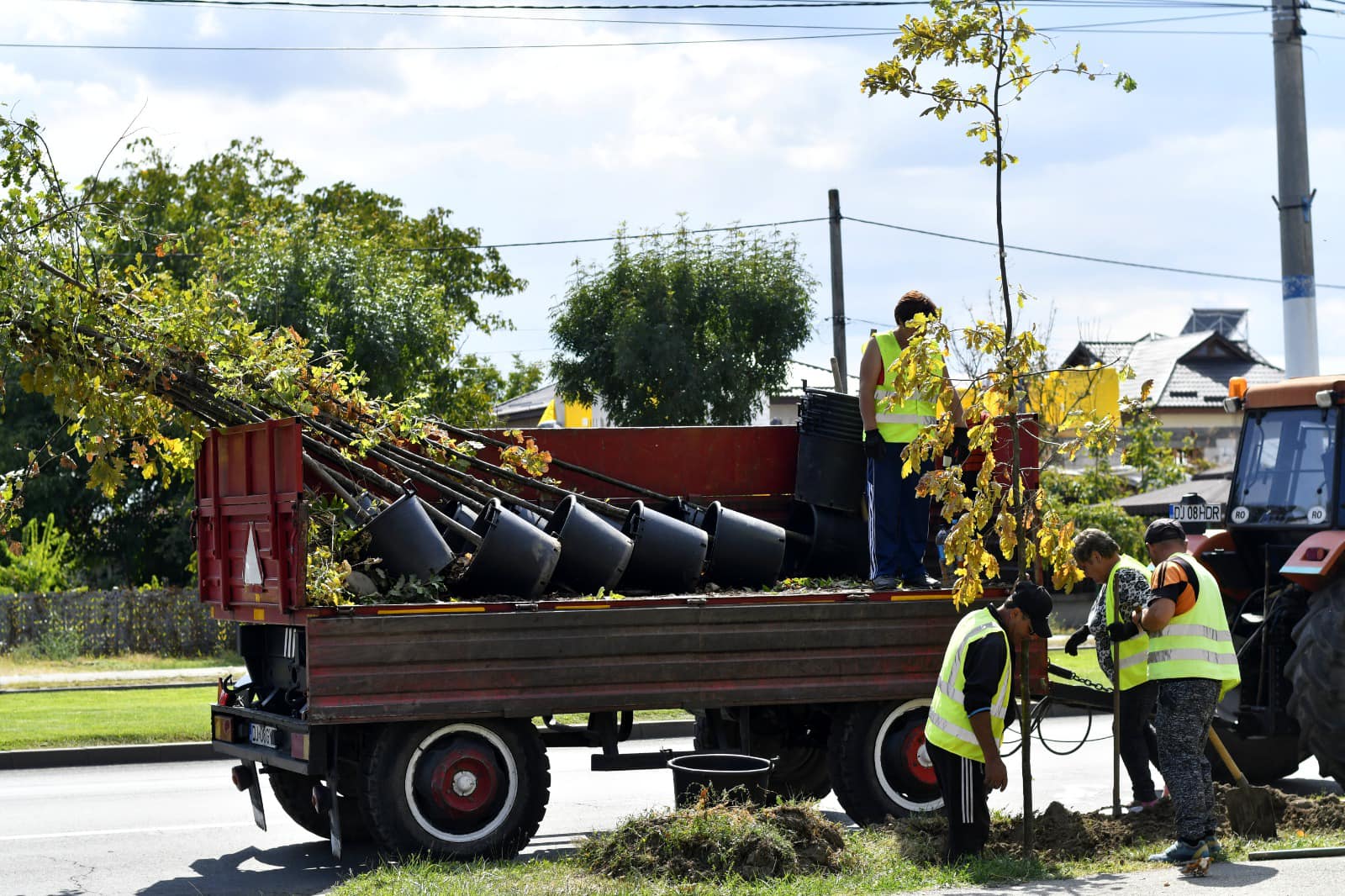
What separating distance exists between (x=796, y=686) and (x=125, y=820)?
4363 mm

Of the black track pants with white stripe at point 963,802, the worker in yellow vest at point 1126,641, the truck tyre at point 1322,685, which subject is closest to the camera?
the black track pants with white stripe at point 963,802

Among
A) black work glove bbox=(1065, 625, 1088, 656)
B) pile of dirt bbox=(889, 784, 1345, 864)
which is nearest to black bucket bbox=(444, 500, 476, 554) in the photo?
pile of dirt bbox=(889, 784, 1345, 864)

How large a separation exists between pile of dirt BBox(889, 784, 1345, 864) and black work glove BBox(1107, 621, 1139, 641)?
886 millimetres

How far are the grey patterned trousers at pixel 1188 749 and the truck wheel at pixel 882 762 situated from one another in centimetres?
151

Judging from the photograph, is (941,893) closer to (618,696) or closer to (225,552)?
(618,696)

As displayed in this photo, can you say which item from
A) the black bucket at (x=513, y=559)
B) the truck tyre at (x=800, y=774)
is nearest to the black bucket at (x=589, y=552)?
the black bucket at (x=513, y=559)

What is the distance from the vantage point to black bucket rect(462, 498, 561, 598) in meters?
8.05

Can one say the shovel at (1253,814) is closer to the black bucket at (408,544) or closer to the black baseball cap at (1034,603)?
the black baseball cap at (1034,603)

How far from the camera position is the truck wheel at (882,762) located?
8.36 m

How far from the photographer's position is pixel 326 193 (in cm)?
3797

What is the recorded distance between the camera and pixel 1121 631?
769cm

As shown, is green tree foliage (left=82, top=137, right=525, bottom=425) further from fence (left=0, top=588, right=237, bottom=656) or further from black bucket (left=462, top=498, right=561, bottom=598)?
black bucket (left=462, top=498, right=561, bottom=598)

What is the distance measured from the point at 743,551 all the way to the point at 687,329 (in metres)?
18.7

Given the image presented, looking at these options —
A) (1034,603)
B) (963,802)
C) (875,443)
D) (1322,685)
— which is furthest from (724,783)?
(1322,685)
